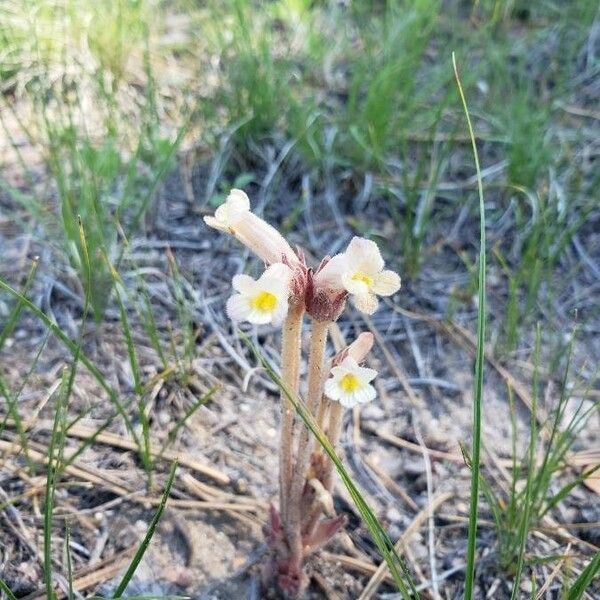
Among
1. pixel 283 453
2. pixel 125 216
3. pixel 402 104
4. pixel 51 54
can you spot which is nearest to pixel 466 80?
pixel 402 104

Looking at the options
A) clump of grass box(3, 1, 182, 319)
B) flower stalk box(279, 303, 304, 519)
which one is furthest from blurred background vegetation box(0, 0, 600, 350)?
flower stalk box(279, 303, 304, 519)

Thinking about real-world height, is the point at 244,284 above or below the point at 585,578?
above

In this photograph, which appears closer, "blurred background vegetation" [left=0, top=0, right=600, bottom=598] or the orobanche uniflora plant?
the orobanche uniflora plant

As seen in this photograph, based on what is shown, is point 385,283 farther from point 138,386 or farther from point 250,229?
point 138,386

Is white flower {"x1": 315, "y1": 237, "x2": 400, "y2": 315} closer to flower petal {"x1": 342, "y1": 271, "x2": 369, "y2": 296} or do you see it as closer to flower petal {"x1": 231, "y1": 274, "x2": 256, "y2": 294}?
flower petal {"x1": 342, "y1": 271, "x2": 369, "y2": 296}

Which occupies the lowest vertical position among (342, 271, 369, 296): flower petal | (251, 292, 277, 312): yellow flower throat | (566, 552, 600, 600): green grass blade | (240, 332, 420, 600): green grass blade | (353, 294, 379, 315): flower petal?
(566, 552, 600, 600): green grass blade

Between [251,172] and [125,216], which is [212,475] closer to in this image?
[125,216]

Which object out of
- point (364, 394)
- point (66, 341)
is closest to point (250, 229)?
point (364, 394)
